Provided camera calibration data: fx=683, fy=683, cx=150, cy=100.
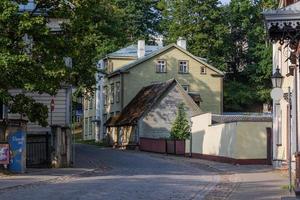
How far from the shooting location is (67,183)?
75.0 feet

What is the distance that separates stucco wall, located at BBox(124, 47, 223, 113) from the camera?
70.1 m

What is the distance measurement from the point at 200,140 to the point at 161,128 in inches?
771

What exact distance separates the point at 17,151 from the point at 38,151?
462cm

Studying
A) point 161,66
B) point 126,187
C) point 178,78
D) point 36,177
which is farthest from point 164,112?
point 126,187

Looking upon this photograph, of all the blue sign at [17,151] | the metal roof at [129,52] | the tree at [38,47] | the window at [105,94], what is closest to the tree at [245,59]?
the metal roof at [129,52]

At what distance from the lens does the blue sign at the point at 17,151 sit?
27533mm

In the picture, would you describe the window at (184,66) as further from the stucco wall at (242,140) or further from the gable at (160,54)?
the stucco wall at (242,140)

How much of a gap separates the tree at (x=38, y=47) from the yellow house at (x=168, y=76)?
40637 mm

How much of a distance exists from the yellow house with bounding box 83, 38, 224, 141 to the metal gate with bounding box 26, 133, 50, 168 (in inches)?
1451

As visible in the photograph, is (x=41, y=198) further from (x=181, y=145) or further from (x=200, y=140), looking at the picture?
(x=181, y=145)

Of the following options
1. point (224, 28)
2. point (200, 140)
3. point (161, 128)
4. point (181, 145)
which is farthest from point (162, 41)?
point (200, 140)

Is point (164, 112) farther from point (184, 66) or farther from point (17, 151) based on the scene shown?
point (17, 151)

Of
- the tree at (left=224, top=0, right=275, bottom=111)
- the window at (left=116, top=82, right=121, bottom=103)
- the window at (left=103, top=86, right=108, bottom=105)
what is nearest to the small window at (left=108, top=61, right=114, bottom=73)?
the window at (left=103, top=86, right=108, bottom=105)

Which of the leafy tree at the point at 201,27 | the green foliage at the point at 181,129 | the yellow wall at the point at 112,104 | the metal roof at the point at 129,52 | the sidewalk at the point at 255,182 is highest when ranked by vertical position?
the leafy tree at the point at 201,27
